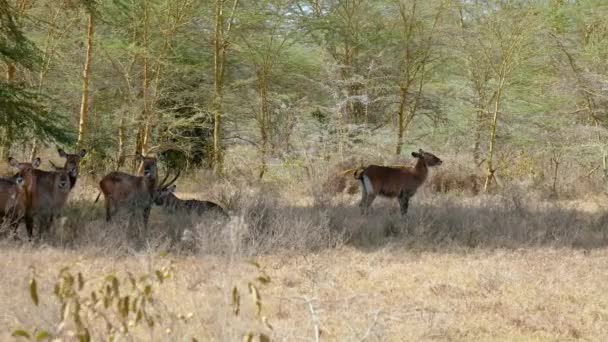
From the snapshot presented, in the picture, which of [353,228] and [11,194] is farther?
[353,228]

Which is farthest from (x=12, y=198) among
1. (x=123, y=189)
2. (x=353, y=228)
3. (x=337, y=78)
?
(x=337, y=78)

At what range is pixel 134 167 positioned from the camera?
14.9 metres

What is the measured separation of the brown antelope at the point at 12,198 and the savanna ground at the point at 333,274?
1.77 feet

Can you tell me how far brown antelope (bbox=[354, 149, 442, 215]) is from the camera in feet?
36.2

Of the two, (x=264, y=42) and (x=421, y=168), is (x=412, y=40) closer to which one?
(x=264, y=42)

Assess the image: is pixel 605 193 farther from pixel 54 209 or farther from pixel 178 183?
pixel 54 209

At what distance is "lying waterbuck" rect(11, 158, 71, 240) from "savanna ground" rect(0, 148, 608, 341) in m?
0.26

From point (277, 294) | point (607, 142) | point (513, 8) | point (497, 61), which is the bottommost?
point (277, 294)

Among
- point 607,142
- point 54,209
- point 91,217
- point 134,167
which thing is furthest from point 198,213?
point 607,142

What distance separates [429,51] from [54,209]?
35.2ft

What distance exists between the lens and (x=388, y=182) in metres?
11.2

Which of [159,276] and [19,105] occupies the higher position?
[19,105]

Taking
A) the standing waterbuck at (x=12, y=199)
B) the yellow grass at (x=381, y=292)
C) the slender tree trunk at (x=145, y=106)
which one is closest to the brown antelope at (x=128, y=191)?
the standing waterbuck at (x=12, y=199)

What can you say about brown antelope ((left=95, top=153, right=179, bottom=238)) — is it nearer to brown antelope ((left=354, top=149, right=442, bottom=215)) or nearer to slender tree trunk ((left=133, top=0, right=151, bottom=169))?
brown antelope ((left=354, top=149, right=442, bottom=215))
